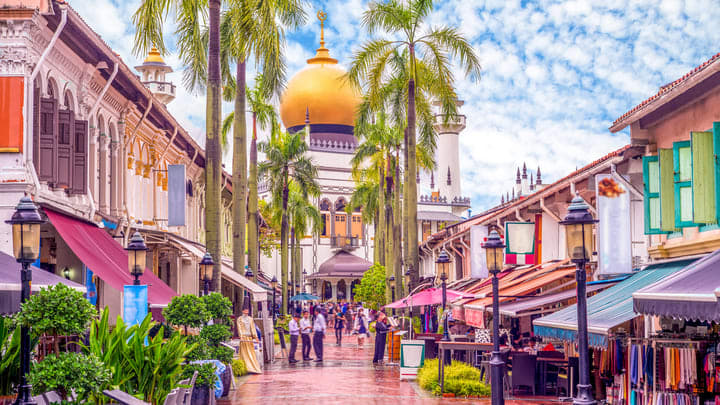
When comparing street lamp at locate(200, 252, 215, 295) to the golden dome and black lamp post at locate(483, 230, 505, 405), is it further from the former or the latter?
the golden dome

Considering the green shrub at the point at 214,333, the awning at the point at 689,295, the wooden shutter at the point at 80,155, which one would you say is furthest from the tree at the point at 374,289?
the awning at the point at 689,295

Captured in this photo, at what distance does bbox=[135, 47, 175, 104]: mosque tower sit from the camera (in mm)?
67562

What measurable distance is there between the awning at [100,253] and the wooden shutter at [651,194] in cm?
948

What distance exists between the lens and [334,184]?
258 ft

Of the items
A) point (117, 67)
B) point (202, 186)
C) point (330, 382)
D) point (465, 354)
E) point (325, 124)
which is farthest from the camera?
point (325, 124)

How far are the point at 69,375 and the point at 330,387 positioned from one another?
456 inches

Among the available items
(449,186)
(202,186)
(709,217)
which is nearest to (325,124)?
(449,186)

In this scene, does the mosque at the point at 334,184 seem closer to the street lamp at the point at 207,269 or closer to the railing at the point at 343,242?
the railing at the point at 343,242

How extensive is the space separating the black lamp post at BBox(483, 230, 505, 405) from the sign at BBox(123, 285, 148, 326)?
19.8ft

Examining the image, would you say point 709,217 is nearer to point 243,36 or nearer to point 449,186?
point 243,36

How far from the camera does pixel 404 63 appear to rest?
104 feet

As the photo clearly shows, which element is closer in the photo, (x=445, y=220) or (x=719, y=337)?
(x=719, y=337)

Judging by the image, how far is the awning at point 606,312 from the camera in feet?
43.0

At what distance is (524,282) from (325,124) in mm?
55057
